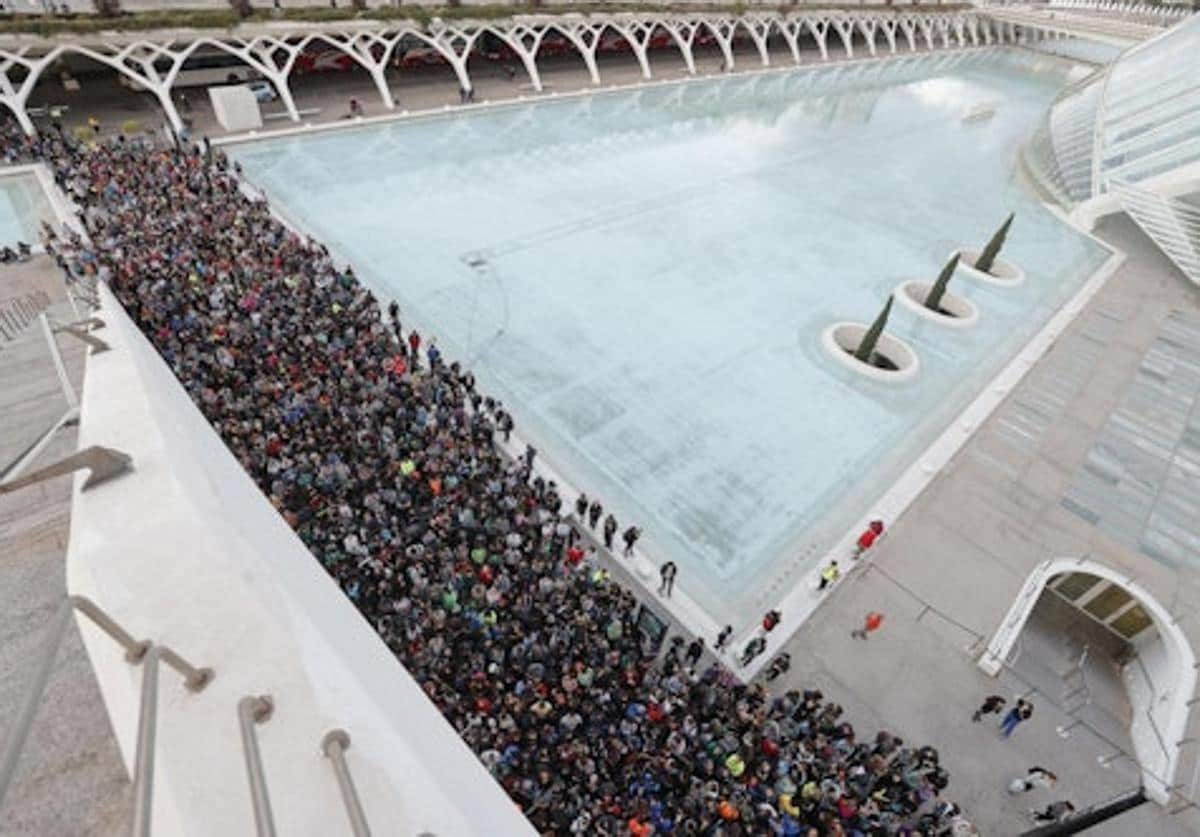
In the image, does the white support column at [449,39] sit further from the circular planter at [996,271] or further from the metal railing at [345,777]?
the metal railing at [345,777]

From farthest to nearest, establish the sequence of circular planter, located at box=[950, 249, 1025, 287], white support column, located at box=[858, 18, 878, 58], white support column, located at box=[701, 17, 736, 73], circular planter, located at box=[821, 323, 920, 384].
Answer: white support column, located at box=[858, 18, 878, 58], white support column, located at box=[701, 17, 736, 73], circular planter, located at box=[950, 249, 1025, 287], circular planter, located at box=[821, 323, 920, 384]

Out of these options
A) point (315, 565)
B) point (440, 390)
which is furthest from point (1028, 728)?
point (440, 390)

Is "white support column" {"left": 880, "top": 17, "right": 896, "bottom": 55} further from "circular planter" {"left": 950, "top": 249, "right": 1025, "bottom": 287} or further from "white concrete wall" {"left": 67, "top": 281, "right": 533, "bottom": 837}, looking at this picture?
"white concrete wall" {"left": 67, "top": 281, "right": 533, "bottom": 837}

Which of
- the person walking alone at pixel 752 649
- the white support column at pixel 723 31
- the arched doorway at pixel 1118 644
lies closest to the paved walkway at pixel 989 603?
the arched doorway at pixel 1118 644

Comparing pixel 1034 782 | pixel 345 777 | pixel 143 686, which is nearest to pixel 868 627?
pixel 1034 782

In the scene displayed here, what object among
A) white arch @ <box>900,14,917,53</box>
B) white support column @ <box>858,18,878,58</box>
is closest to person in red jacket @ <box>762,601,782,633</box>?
white support column @ <box>858,18,878,58</box>

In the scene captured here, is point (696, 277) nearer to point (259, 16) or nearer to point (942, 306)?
point (942, 306)

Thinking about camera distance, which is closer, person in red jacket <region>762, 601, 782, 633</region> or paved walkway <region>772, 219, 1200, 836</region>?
paved walkway <region>772, 219, 1200, 836</region>
